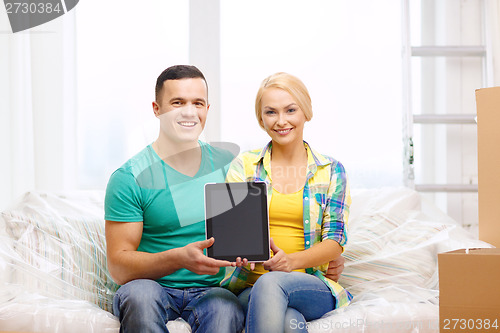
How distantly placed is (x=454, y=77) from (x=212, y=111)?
1069 mm

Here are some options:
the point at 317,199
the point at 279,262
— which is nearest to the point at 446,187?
the point at 317,199

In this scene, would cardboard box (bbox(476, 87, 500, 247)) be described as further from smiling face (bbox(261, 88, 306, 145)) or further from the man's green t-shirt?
the man's green t-shirt

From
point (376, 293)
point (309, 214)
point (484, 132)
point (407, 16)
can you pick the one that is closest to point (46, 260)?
point (309, 214)

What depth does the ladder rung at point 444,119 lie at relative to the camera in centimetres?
227

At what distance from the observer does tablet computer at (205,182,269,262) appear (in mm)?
1342

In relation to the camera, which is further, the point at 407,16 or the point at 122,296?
the point at 407,16

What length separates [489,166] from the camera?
1.53 meters

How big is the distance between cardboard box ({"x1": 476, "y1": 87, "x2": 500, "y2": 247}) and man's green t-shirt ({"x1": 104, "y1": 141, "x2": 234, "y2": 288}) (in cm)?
77

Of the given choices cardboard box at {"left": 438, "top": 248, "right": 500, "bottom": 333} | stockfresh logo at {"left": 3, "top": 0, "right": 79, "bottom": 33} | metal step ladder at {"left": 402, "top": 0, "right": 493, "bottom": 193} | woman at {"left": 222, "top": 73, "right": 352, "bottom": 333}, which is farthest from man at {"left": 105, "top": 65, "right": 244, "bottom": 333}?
stockfresh logo at {"left": 3, "top": 0, "right": 79, "bottom": 33}

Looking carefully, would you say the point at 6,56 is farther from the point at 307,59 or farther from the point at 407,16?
the point at 407,16

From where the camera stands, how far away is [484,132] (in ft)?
5.08

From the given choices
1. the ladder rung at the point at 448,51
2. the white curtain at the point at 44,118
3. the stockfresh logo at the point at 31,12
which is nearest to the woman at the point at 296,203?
the ladder rung at the point at 448,51

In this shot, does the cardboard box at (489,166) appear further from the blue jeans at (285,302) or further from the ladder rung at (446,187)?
the ladder rung at (446,187)

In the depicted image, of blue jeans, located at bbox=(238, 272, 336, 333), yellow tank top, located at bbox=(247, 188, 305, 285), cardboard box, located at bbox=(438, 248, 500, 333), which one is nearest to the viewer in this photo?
cardboard box, located at bbox=(438, 248, 500, 333)
